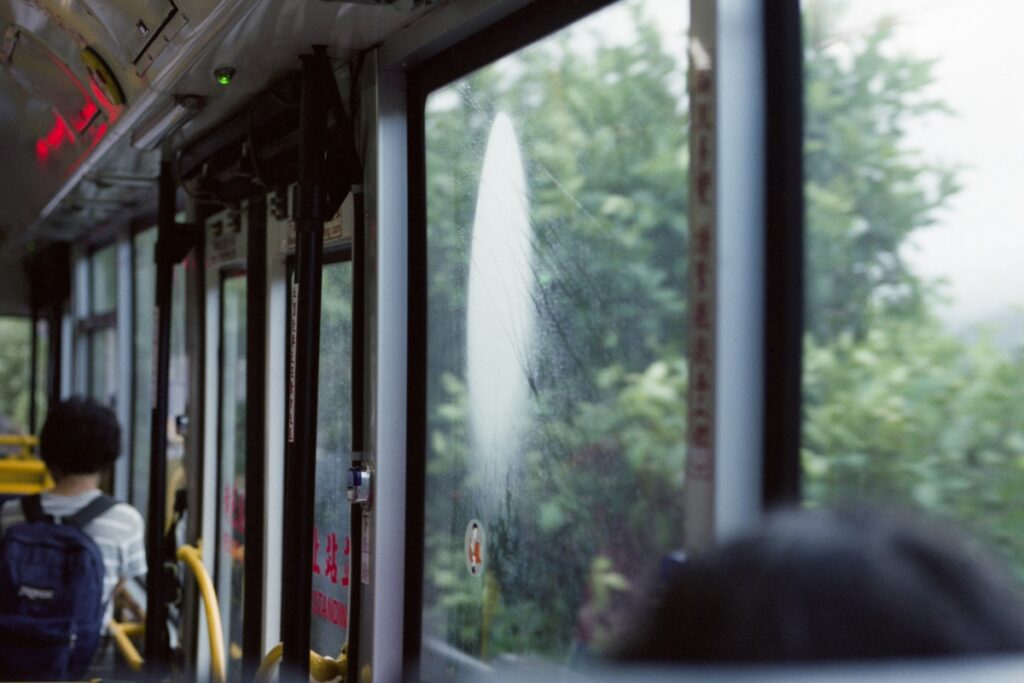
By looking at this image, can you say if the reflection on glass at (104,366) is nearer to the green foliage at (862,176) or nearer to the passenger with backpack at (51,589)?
the passenger with backpack at (51,589)

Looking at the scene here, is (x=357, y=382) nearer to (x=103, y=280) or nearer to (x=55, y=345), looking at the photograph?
(x=103, y=280)

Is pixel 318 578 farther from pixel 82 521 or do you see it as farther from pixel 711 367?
pixel 711 367

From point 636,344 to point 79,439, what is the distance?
7.70 ft

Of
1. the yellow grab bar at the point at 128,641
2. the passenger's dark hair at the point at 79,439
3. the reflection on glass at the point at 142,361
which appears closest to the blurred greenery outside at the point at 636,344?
the passenger's dark hair at the point at 79,439

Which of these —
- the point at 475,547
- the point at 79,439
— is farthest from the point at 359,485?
the point at 79,439

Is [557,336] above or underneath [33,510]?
above

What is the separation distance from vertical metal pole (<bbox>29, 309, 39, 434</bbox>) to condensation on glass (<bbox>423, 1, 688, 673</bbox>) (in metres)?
6.65

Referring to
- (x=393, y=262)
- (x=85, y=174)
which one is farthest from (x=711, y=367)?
(x=85, y=174)

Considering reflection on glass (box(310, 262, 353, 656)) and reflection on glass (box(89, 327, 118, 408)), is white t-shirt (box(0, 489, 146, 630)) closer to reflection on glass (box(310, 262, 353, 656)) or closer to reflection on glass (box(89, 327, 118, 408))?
reflection on glass (box(310, 262, 353, 656))

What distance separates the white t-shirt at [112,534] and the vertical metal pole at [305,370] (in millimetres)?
1017

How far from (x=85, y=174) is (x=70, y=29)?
1559 millimetres

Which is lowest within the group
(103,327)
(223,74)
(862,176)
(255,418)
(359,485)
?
(359,485)

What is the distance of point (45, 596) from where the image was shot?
3.31 meters

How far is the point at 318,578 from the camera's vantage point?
11.0 feet
